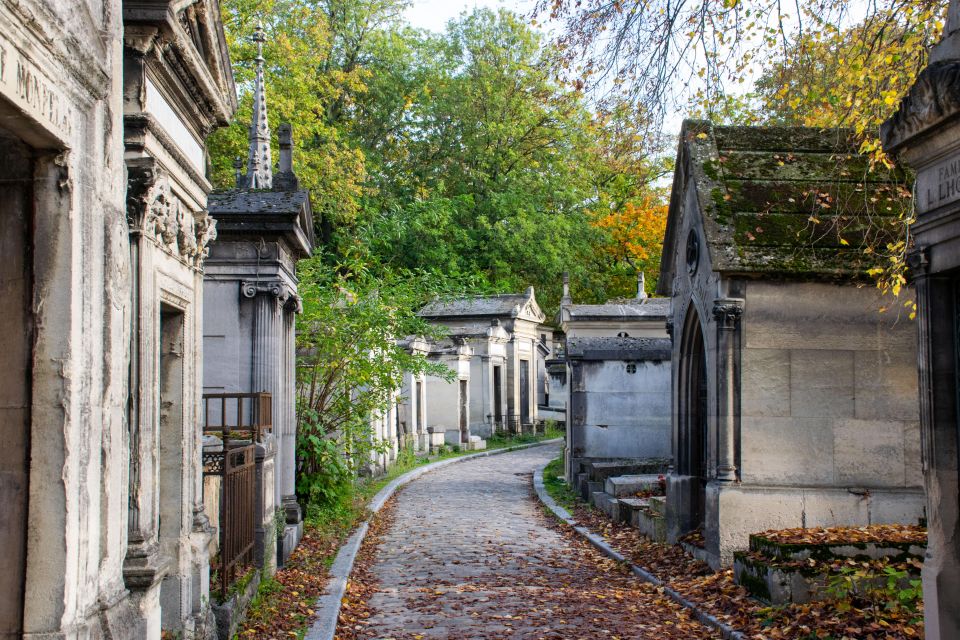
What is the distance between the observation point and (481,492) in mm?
18078

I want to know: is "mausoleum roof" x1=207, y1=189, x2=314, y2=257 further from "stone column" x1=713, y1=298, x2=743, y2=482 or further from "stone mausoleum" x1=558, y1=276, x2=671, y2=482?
"stone mausoleum" x1=558, y1=276, x2=671, y2=482

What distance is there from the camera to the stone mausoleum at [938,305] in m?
4.50

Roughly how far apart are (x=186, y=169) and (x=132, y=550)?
2.36 meters

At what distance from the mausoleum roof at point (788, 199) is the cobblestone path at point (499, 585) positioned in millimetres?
3377

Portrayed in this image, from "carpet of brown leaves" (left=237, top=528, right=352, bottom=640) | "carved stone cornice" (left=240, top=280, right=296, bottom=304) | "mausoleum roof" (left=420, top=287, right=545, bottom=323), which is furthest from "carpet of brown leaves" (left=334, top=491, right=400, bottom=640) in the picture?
"mausoleum roof" (left=420, top=287, right=545, bottom=323)

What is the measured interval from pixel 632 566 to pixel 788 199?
4.19 m

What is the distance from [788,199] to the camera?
9.66 m

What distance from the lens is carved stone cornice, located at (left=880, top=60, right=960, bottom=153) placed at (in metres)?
4.23

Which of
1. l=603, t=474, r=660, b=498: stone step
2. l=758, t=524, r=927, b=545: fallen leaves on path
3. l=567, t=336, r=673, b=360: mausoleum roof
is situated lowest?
l=603, t=474, r=660, b=498: stone step

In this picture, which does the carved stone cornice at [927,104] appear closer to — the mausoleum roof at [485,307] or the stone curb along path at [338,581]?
the stone curb along path at [338,581]

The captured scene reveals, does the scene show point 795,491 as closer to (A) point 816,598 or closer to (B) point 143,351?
(A) point 816,598

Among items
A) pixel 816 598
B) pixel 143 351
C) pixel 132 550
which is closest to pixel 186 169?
pixel 143 351

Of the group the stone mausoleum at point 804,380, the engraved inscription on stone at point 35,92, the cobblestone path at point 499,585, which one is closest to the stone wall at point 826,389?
the stone mausoleum at point 804,380

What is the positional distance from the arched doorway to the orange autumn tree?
1100 inches
